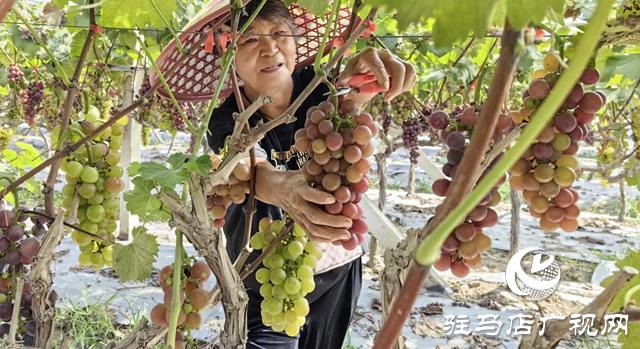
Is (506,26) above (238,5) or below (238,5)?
below

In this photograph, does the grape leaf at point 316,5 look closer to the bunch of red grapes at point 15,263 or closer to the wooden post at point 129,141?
the bunch of red grapes at point 15,263

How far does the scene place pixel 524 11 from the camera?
0.91 ft

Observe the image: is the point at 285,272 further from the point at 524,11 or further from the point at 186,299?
the point at 524,11

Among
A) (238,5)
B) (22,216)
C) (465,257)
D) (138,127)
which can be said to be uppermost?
(138,127)

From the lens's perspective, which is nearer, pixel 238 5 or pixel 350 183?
pixel 238 5

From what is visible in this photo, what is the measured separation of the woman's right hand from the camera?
917 mm

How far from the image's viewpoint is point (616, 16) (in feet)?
3.00

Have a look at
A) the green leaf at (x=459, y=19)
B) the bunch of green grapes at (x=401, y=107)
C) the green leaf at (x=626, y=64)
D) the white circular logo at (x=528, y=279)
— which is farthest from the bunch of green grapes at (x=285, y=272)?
the bunch of green grapes at (x=401, y=107)

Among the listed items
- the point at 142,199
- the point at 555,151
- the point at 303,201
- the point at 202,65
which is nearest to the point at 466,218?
the point at 555,151

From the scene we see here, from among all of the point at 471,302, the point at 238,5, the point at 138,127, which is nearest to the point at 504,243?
the point at 471,302

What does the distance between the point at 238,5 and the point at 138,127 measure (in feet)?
12.0

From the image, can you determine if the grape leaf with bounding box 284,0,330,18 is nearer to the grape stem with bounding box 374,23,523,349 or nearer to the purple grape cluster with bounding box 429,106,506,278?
the purple grape cluster with bounding box 429,106,506,278

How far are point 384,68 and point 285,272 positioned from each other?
0.49 metres

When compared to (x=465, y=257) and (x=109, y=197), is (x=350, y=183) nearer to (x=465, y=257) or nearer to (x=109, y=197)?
(x=465, y=257)
